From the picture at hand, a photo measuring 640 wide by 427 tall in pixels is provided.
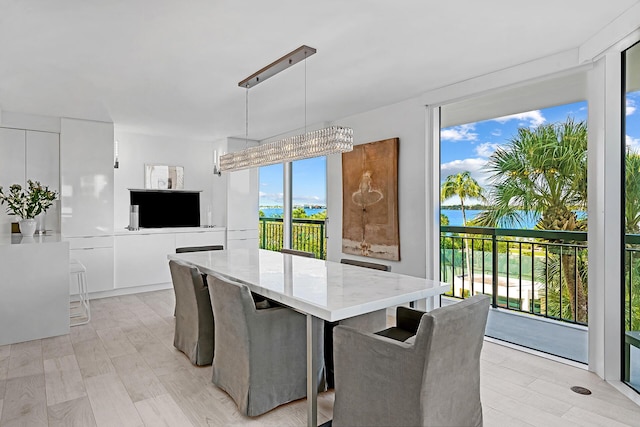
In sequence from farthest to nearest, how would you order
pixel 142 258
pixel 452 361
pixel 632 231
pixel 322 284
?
pixel 142 258
pixel 632 231
pixel 322 284
pixel 452 361

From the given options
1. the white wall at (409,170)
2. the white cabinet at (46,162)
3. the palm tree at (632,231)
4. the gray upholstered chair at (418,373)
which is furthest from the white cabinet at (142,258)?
the palm tree at (632,231)

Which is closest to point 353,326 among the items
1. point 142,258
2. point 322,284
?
point 322,284

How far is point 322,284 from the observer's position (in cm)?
235

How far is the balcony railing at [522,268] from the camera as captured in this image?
4074mm

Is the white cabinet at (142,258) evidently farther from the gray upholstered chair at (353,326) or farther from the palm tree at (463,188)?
the palm tree at (463,188)

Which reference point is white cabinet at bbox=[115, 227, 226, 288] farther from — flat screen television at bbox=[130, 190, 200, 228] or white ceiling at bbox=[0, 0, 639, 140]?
white ceiling at bbox=[0, 0, 639, 140]

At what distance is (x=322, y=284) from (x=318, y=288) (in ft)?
0.39

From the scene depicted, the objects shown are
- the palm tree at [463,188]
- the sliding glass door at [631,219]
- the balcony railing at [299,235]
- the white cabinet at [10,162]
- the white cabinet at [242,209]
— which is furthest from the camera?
the white cabinet at [242,209]

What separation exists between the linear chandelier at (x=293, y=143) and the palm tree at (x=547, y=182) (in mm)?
2670

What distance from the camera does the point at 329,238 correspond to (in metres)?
5.09

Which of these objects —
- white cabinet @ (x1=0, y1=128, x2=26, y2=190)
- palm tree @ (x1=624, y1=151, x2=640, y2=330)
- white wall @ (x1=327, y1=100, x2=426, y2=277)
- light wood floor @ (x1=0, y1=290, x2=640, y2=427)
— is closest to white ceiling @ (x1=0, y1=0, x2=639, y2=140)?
white wall @ (x1=327, y1=100, x2=426, y2=277)

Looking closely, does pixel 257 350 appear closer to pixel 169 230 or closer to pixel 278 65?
pixel 278 65

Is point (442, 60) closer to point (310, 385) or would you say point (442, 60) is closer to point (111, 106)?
point (310, 385)

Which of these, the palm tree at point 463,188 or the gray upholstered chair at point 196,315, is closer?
the gray upholstered chair at point 196,315
